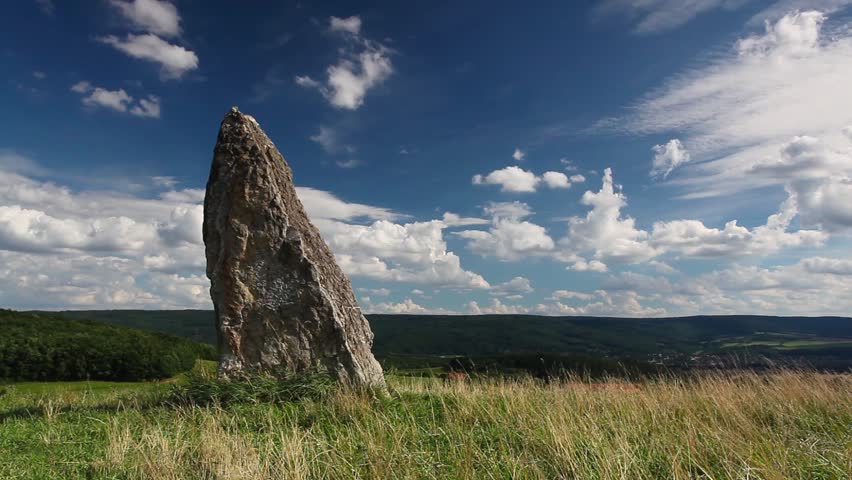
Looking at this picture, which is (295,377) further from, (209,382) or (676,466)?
(676,466)

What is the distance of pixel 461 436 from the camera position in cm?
753

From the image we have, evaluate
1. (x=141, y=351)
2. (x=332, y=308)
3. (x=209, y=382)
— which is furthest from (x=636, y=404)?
(x=141, y=351)

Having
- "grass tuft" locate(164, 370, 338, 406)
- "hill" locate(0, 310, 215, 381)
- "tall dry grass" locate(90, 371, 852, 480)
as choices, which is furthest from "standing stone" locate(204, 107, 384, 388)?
"hill" locate(0, 310, 215, 381)

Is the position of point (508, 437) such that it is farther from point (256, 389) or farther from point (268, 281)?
point (268, 281)

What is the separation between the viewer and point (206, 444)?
273 inches

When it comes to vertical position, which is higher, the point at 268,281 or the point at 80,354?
the point at 268,281

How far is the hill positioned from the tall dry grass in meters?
12.0

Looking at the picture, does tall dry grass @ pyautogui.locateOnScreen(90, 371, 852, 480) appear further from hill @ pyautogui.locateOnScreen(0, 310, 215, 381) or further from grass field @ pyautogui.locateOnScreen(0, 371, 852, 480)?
hill @ pyautogui.locateOnScreen(0, 310, 215, 381)

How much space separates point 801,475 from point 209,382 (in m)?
9.75

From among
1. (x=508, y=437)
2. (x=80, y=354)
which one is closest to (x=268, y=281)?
(x=508, y=437)

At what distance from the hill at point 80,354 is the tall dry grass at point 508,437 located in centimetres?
1197

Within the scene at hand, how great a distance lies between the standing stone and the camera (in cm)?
1102

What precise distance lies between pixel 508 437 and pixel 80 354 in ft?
58.8

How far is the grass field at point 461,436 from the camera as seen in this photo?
239 inches
